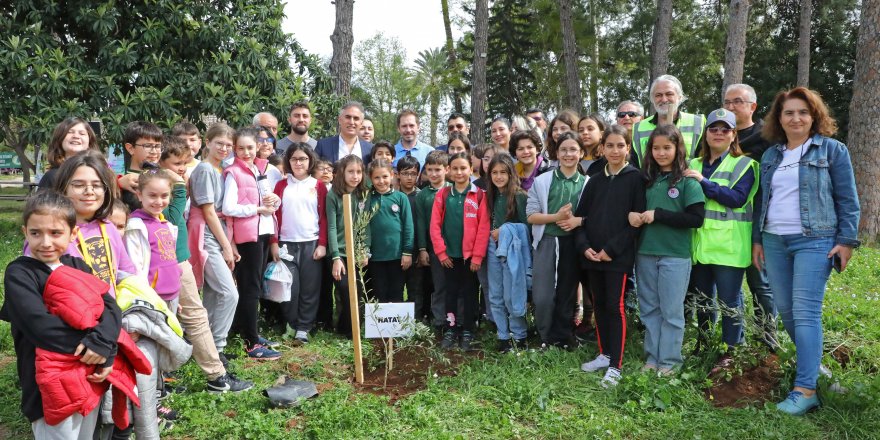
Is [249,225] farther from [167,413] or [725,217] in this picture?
[725,217]

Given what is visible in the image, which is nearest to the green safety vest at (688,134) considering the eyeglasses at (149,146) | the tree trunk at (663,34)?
the eyeglasses at (149,146)

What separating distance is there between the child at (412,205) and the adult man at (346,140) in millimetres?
711

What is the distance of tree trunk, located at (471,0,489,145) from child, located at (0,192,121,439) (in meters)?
12.9

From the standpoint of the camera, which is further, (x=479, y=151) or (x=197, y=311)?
(x=479, y=151)

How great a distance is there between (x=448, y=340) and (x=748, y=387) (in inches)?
98.3

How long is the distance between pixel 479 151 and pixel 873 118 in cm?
679

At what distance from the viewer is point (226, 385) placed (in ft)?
14.2

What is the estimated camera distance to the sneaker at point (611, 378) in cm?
428

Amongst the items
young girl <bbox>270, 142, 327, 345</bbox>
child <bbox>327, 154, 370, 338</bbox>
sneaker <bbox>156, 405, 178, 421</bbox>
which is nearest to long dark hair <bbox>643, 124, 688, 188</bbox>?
child <bbox>327, 154, 370, 338</bbox>

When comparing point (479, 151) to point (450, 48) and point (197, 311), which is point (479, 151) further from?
point (450, 48)

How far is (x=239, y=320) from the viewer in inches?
207

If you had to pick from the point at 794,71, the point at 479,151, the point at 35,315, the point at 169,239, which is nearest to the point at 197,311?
the point at 169,239

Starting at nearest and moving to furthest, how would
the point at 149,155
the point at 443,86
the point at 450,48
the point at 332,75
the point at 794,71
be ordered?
the point at 149,155, the point at 332,75, the point at 794,71, the point at 450,48, the point at 443,86

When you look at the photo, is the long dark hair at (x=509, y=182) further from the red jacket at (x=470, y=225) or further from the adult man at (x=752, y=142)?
the adult man at (x=752, y=142)
